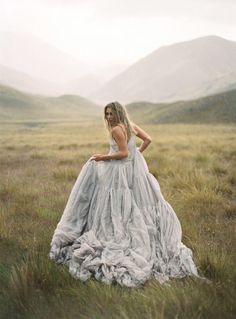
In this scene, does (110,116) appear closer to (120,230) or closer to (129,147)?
(129,147)

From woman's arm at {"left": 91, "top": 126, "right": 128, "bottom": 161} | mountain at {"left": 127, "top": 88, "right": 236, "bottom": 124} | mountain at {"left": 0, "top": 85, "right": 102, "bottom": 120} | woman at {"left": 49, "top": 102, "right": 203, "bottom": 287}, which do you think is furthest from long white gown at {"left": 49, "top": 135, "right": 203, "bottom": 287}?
mountain at {"left": 0, "top": 85, "right": 102, "bottom": 120}

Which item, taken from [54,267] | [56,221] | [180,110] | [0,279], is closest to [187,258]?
[54,267]

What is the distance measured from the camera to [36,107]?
112m

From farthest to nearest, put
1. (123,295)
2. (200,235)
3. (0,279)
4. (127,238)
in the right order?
(200,235)
(127,238)
(0,279)
(123,295)

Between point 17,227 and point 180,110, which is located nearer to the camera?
point 17,227

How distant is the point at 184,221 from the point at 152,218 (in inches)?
45.8

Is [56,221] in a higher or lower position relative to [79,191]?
lower

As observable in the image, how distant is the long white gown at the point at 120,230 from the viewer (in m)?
4.65

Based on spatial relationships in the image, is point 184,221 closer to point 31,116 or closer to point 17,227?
point 17,227

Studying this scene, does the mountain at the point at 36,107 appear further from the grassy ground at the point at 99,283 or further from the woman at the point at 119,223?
the woman at the point at 119,223

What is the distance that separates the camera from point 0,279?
448cm

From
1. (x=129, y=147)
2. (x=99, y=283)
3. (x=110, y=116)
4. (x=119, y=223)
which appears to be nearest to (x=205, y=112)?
(x=129, y=147)

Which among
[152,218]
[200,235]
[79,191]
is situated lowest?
[200,235]

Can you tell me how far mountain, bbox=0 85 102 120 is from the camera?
97.5 metres
